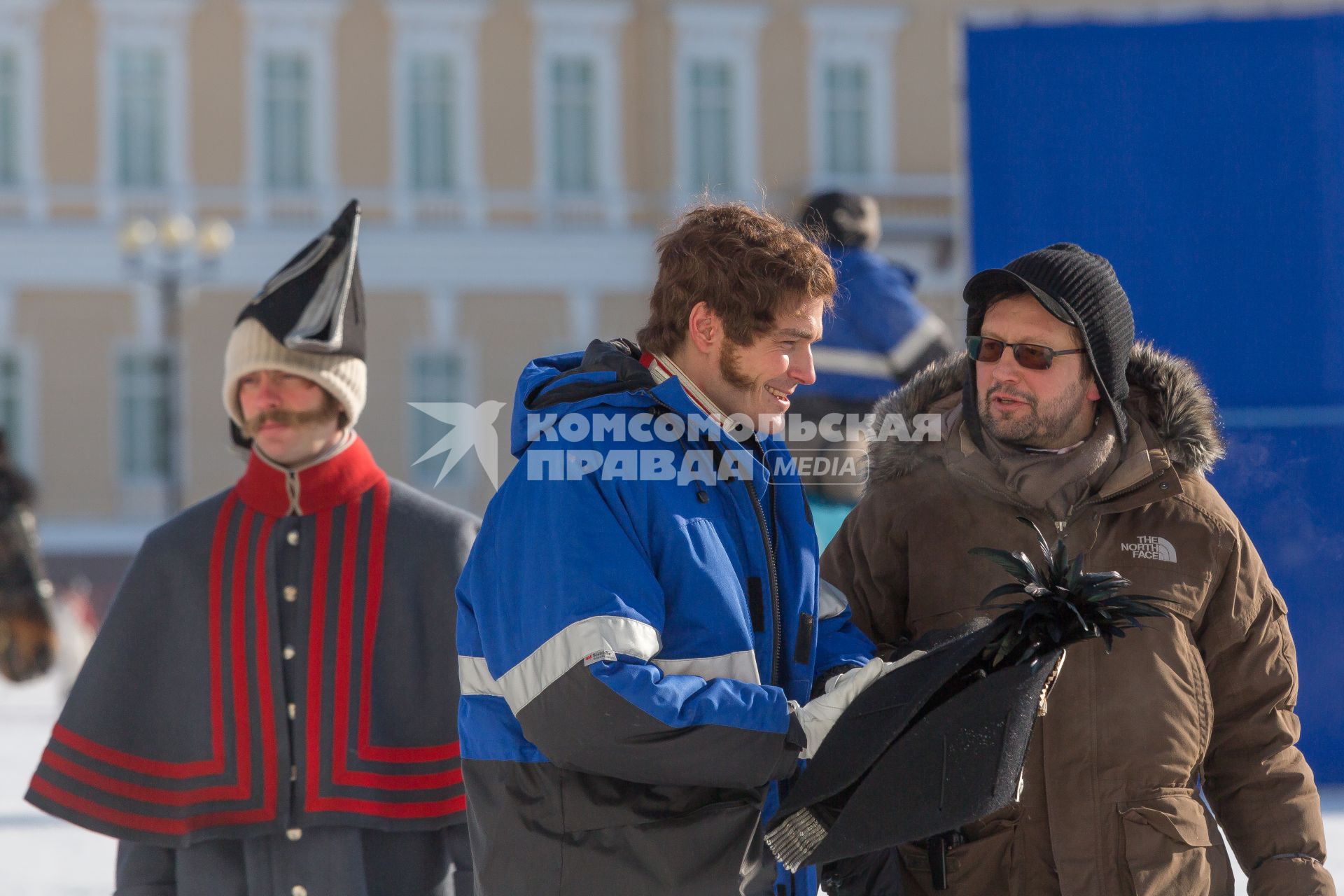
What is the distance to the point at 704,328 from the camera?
2580mm

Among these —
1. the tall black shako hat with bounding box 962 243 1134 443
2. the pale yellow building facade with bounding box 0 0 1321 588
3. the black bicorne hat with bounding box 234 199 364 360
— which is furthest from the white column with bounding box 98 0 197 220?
the tall black shako hat with bounding box 962 243 1134 443

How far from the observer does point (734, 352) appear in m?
2.58

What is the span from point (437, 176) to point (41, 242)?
5.18m

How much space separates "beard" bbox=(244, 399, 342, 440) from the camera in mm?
3648

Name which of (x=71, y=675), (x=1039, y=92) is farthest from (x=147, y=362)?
(x=1039, y=92)

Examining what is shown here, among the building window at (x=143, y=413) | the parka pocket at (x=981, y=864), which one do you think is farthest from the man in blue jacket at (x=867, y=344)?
the building window at (x=143, y=413)

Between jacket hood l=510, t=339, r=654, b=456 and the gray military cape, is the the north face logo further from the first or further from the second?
the gray military cape

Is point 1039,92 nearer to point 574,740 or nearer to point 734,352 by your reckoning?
point 734,352

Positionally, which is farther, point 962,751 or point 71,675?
point 71,675

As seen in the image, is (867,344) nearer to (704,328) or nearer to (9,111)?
(704,328)

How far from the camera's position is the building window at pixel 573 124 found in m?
25.3

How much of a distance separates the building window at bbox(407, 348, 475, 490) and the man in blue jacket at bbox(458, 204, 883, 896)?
859 inches

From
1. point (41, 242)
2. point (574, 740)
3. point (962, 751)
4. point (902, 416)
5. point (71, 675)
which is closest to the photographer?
point (574, 740)

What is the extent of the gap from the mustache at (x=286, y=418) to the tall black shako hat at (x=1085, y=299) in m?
1.36
